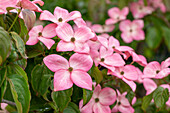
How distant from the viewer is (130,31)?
99 centimetres

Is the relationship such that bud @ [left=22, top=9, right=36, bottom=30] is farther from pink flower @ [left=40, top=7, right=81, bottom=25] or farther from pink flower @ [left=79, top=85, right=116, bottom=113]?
pink flower @ [left=79, top=85, right=116, bottom=113]

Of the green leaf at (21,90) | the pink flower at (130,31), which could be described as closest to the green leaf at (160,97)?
the green leaf at (21,90)

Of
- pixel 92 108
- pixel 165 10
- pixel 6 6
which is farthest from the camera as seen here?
pixel 165 10

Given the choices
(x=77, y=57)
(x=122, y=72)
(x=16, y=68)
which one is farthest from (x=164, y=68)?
(x=16, y=68)

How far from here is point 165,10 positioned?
54.9 inches

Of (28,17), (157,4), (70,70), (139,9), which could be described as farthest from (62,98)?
(157,4)

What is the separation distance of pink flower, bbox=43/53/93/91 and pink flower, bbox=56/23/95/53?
0.06 feet

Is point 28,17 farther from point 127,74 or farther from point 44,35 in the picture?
point 127,74

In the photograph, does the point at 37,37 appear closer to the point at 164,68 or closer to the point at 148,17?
the point at 164,68

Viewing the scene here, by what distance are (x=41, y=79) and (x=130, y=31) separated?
2.04 ft

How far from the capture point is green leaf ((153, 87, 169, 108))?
0.53 m

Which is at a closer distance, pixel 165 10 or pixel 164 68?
pixel 164 68

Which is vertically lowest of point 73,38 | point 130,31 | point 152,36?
point 152,36

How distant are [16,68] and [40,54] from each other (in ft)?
0.29
